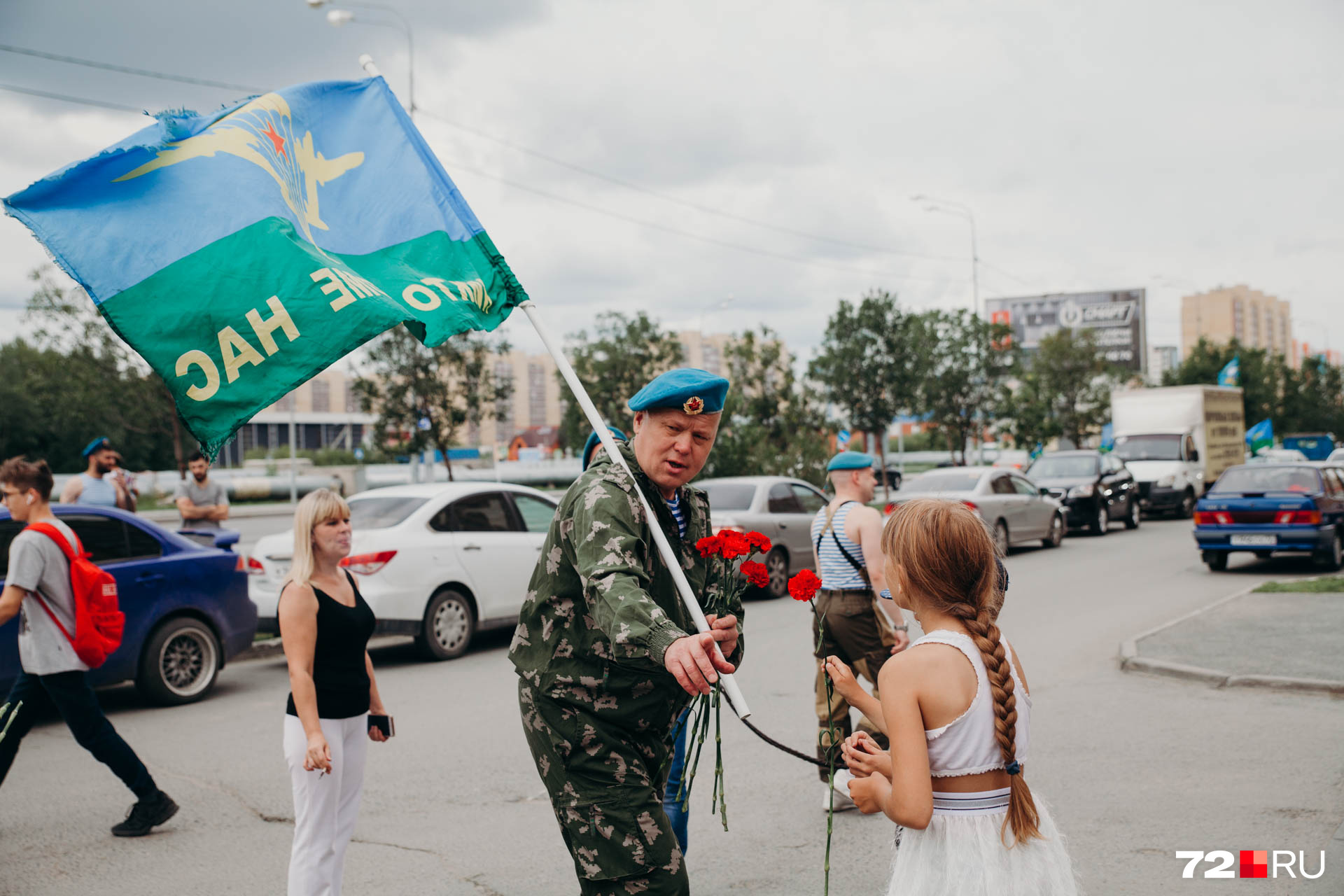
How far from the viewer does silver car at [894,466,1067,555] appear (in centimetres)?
1853

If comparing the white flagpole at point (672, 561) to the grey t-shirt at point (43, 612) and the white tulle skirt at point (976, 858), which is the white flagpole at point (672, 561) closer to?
the white tulle skirt at point (976, 858)

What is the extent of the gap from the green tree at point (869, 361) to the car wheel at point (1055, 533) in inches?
309

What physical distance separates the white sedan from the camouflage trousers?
22.9 feet

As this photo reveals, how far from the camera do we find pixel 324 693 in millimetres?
3924

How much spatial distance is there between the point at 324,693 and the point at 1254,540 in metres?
14.7

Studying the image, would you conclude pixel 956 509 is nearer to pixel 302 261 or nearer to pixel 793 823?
pixel 302 261

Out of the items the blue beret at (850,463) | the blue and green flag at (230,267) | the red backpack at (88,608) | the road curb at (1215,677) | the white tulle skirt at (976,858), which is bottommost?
the road curb at (1215,677)

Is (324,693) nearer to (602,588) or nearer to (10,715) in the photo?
(602,588)

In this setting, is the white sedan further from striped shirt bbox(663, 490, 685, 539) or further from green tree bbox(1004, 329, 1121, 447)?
green tree bbox(1004, 329, 1121, 447)

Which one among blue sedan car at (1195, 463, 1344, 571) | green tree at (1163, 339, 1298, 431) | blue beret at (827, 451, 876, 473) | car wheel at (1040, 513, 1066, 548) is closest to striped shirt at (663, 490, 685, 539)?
blue beret at (827, 451, 876, 473)

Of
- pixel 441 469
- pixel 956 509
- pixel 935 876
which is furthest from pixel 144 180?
pixel 441 469

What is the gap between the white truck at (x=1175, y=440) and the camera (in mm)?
26859

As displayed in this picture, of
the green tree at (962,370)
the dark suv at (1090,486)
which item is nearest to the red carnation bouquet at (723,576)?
the dark suv at (1090,486)

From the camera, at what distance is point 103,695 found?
9016mm
